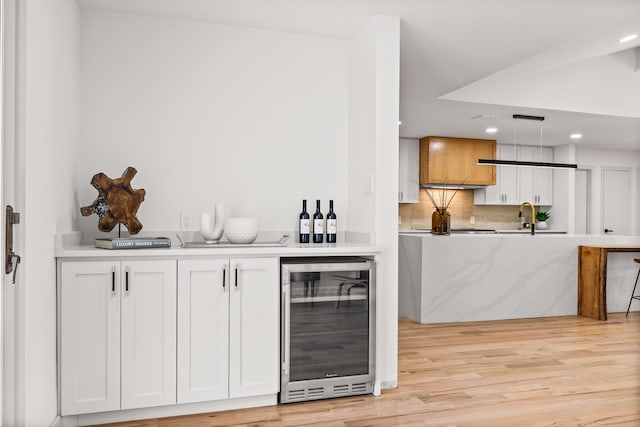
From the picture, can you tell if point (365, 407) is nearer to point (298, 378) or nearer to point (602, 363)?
point (298, 378)

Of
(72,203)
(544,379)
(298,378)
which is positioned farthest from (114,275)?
(544,379)

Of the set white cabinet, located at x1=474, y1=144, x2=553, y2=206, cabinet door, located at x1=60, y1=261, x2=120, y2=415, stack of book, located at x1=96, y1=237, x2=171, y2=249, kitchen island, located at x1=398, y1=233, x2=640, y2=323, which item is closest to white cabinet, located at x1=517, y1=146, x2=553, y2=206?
white cabinet, located at x1=474, y1=144, x2=553, y2=206

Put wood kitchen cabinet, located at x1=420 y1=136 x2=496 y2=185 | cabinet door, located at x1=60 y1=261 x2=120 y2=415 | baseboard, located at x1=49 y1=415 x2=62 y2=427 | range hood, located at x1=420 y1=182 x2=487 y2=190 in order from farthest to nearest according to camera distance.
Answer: range hood, located at x1=420 y1=182 x2=487 y2=190, wood kitchen cabinet, located at x1=420 y1=136 x2=496 y2=185, cabinet door, located at x1=60 y1=261 x2=120 y2=415, baseboard, located at x1=49 y1=415 x2=62 y2=427

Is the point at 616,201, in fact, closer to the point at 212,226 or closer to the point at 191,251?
the point at 212,226

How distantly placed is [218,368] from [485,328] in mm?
3150

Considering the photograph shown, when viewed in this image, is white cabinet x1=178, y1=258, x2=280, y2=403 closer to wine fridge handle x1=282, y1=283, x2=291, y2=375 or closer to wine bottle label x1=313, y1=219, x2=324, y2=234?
wine fridge handle x1=282, y1=283, x2=291, y2=375

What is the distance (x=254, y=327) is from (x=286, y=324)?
0.60 ft

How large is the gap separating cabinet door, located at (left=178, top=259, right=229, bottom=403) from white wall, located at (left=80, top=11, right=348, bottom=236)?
651mm

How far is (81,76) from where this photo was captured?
3.15 metres

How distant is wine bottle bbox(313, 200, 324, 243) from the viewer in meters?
3.40

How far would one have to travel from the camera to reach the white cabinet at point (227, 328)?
2754mm

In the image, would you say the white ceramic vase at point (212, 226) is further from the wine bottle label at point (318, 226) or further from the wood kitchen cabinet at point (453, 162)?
the wood kitchen cabinet at point (453, 162)

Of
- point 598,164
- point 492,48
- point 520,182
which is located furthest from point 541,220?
point 492,48

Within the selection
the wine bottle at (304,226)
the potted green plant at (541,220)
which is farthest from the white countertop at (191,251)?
Result: the potted green plant at (541,220)
